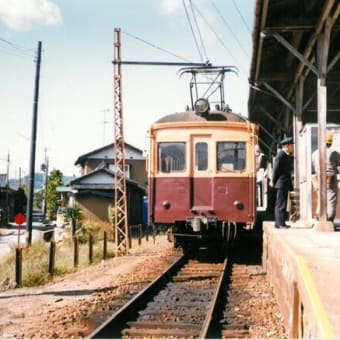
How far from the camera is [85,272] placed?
1130 centimetres

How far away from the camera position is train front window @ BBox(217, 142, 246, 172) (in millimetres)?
11422

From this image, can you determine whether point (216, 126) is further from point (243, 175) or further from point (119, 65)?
point (119, 65)

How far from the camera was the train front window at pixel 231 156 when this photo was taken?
11.4m

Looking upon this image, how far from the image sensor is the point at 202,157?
11.5 metres

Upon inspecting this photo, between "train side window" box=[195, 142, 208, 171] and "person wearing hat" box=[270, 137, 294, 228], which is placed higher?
"train side window" box=[195, 142, 208, 171]

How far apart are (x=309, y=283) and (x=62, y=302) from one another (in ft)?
15.2

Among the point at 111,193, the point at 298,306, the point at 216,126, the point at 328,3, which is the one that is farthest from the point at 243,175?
the point at 111,193

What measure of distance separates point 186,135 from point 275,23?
3.17 m

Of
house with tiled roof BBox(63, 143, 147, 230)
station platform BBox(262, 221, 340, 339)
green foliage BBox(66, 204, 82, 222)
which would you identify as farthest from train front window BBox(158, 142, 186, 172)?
house with tiled roof BBox(63, 143, 147, 230)

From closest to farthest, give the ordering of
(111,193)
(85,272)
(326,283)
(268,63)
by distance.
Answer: (326,283) → (85,272) → (268,63) → (111,193)

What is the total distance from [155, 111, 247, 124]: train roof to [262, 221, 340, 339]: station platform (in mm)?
→ 4266

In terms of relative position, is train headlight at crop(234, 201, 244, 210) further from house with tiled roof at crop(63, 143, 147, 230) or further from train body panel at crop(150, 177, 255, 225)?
house with tiled roof at crop(63, 143, 147, 230)

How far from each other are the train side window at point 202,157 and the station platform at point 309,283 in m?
3.63

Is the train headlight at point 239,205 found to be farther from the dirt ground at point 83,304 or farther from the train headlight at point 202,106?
the train headlight at point 202,106
